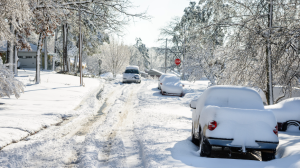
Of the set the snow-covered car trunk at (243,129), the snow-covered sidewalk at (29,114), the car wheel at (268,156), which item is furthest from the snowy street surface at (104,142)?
the snow-covered car trunk at (243,129)

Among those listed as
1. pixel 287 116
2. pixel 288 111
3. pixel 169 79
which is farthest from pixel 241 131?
pixel 169 79

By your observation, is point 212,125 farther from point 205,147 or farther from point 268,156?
point 268,156

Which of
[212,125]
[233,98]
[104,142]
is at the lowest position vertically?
[104,142]

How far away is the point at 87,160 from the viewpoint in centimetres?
547

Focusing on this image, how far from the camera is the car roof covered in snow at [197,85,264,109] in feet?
21.7

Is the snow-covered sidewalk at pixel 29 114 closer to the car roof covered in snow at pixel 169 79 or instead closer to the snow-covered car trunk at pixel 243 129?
the snow-covered car trunk at pixel 243 129

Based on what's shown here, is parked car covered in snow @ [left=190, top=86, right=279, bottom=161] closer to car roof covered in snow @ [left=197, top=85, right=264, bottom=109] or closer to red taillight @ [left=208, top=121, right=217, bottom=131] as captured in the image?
red taillight @ [left=208, top=121, right=217, bottom=131]

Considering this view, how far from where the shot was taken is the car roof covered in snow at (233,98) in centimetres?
660

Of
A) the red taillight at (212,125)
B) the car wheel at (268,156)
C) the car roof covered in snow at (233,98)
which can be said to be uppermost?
the car roof covered in snow at (233,98)

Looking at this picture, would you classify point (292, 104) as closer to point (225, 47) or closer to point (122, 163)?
point (225, 47)

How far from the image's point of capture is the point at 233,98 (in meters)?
6.71

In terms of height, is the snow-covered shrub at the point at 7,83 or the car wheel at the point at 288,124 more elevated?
the snow-covered shrub at the point at 7,83

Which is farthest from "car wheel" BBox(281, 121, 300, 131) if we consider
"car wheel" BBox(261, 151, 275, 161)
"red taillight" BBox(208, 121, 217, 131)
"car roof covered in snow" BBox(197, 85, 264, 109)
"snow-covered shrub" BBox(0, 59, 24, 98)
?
"snow-covered shrub" BBox(0, 59, 24, 98)

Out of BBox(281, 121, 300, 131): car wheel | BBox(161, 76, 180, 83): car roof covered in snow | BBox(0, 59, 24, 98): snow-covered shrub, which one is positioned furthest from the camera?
BBox(161, 76, 180, 83): car roof covered in snow
